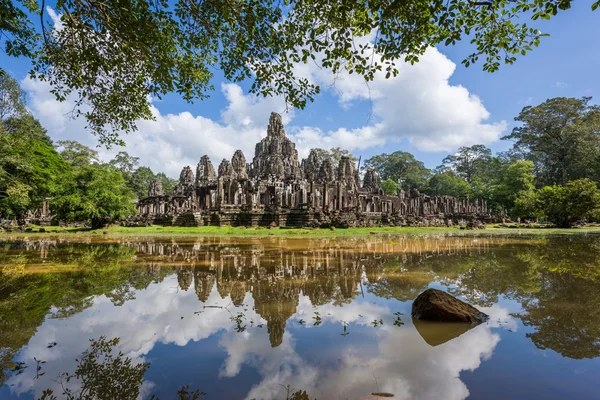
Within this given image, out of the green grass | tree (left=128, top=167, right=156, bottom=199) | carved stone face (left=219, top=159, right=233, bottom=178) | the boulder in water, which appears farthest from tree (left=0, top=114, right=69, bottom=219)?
tree (left=128, top=167, right=156, bottom=199)

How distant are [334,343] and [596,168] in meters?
55.8

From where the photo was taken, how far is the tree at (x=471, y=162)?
7363 cm

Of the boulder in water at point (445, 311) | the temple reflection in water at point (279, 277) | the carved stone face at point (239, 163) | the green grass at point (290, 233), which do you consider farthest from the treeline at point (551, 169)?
the carved stone face at point (239, 163)

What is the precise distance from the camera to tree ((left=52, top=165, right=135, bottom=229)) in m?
23.3

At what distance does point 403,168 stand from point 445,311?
81.1 m

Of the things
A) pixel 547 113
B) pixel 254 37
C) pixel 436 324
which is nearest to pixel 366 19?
pixel 254 37

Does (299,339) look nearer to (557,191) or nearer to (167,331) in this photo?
(167,331)

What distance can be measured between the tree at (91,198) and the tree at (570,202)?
124 feet

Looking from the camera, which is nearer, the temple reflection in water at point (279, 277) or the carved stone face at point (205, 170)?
the temple reflection in water at point (279, 277)

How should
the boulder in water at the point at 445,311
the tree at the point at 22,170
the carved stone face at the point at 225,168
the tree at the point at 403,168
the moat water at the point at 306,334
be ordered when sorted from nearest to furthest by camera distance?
1. the moat water at the point at 306,334
2. the boulder in water at the point at 445,311
3. the tree at the point at 22,170
4. the carved stone face at the point at 225,168
5. the tree at the point at 403,168

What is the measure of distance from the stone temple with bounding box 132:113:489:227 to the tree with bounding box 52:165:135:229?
5.18 meters

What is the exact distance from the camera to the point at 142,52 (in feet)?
24.1

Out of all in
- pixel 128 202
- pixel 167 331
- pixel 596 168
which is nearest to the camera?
pixel 167 331

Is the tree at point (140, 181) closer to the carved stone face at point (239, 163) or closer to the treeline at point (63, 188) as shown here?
the carved stone face at point (239, 163)
